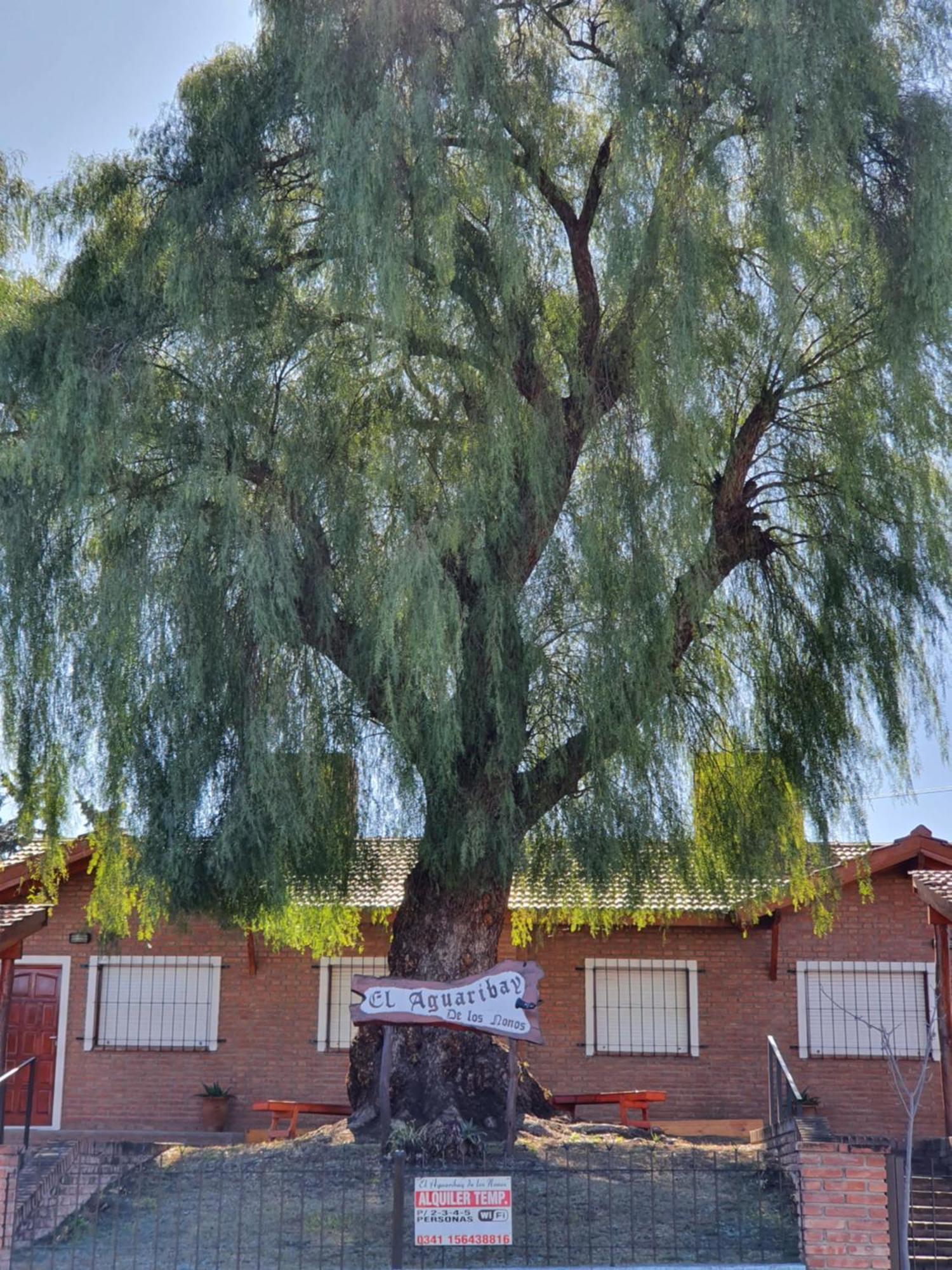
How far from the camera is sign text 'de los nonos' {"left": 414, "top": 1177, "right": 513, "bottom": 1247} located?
864 centimetres

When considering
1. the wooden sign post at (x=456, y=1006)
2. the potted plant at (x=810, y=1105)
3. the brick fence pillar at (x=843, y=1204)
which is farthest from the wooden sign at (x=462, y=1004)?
the potted plant at (x=810, y=1105)

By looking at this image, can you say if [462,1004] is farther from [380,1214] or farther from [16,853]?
[16,853]

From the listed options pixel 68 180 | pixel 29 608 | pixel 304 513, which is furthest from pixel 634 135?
pixel 29 608

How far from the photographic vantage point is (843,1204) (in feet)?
29.3

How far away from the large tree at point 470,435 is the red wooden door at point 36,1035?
7.82m

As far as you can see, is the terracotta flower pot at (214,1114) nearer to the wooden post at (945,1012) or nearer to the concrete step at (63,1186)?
the concrete step at (63,1186)

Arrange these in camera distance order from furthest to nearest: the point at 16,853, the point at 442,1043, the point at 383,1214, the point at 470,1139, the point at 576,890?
the point at 16,853 < the point at 576,890 < the point at 442,1043 < the point at 470,1139 < the point at 383,1214

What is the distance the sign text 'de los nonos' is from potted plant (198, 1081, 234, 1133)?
30.4 ft

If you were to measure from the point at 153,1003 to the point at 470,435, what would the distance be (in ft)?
33.4

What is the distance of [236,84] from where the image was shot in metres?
12.1

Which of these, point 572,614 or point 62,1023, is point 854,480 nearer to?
point 572,614

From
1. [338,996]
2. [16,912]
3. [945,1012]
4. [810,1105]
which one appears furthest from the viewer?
[338,996]

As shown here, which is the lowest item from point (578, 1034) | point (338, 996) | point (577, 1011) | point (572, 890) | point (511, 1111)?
point (511, 1111)

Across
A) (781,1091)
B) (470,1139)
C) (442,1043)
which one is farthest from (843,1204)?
(442,1043)
